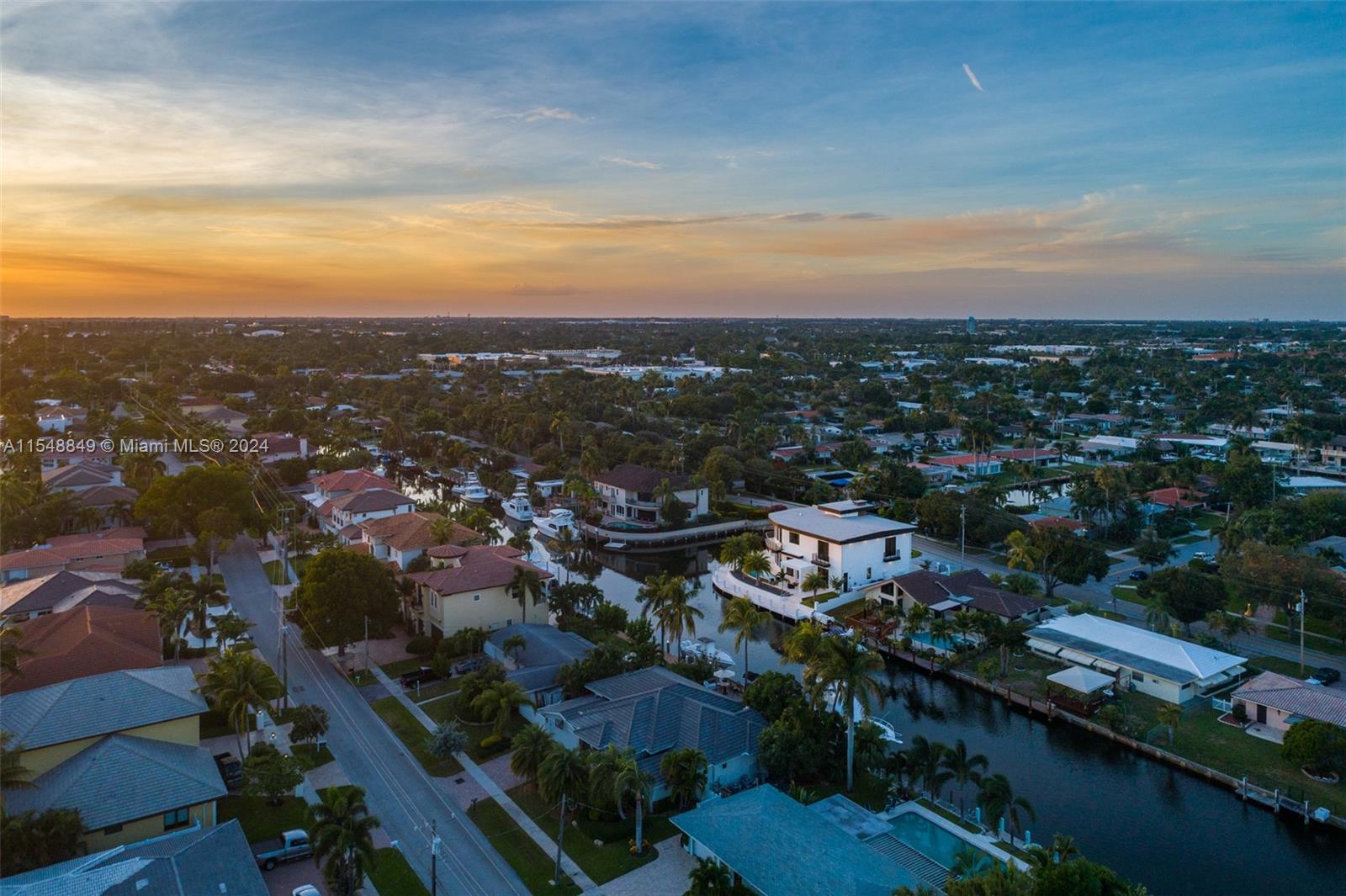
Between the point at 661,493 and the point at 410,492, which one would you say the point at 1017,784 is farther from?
the point at 410,492

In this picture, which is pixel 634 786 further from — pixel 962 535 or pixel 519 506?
pixel 519 506

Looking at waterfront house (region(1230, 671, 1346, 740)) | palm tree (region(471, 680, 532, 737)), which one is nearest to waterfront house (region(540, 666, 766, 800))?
palm tree (region(471, 680, 532, 737))

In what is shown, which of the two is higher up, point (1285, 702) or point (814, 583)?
point (1285, 702)

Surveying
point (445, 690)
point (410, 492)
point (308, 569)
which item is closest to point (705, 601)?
point (445, 690)

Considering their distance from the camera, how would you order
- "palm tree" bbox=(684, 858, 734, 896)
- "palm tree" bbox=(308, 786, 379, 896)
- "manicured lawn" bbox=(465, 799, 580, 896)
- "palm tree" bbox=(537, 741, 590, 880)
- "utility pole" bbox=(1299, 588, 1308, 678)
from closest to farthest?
"palm tree" bbox=(308, 786, 379, 896) < "palm tree" bbox=(684, 858, 734, 896) < "manicured lawn" bbox=(465, 799, 580, 896) < "palm tree" bbox=(537, 741, 590, 880) < "utility pole" bbox=(1299, 588, 1308, 678)

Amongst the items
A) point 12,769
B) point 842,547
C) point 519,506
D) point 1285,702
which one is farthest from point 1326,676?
point 519,506

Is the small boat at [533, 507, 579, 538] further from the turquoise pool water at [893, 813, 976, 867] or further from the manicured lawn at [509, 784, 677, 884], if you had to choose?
the turquoise pool water at [893, 813, 976, 867]
